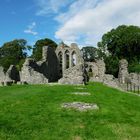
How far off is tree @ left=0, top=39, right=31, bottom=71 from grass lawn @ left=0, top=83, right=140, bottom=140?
82.1 m

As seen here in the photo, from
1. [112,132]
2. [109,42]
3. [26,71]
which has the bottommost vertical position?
[112,132]

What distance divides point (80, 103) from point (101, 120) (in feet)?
9.03

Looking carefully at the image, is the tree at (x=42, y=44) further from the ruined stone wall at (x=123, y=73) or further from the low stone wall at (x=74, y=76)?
the low stone wall at (x=74, y=76)

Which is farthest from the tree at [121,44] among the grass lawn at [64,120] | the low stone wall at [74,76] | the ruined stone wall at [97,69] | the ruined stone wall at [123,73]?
the grass lawn at [64,120]

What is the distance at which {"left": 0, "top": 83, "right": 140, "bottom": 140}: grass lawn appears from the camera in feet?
55.6

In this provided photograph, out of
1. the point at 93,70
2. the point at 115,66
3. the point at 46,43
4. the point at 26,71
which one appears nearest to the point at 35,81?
the point at 26,71

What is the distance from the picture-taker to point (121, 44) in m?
91.9

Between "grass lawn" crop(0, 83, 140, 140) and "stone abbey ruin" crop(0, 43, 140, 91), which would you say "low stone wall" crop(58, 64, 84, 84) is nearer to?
"stone abbey ruin" crop(0, 43, 140, 91)

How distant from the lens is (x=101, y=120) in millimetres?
19469

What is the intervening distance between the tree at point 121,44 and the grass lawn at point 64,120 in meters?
66.6

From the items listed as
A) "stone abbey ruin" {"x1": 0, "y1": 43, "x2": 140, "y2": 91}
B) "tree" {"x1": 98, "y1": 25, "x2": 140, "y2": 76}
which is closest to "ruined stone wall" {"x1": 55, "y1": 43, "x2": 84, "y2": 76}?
"stone abbey ruin" {"x1": 0, "y1": 43, "x2": 140, "y2": 91}

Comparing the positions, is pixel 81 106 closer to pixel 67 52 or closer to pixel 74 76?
pixel 74 76

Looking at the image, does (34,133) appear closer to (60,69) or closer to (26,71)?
(26,71)

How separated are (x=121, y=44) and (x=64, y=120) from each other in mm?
74584
